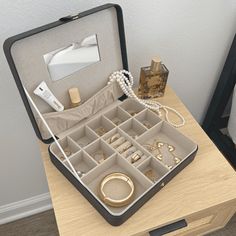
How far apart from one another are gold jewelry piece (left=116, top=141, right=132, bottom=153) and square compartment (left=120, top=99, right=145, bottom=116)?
0.11 metres

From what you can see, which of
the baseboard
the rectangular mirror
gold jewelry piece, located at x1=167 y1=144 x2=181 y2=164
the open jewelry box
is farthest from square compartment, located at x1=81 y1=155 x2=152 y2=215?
the baseboard

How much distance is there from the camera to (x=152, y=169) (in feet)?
2.06

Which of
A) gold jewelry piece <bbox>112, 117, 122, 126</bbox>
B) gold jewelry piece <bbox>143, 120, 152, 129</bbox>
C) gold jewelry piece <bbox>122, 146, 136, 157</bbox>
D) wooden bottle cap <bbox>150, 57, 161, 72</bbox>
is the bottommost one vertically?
gold jewelry piece <bbox>143, 120, 152, 129</bbox>

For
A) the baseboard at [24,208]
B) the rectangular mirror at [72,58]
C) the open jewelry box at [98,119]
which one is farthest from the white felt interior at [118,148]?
the baseboard at [24,208]

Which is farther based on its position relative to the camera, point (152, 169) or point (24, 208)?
point (24, 208)

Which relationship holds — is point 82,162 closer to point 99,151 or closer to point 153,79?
point 99,151

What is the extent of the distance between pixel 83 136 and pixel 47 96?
5.4 inches

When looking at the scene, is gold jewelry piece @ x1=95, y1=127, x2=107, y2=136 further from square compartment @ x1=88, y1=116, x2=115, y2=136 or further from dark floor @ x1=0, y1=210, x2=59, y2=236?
dark floor @ x1=0, y1=210, x2=59, y2=236

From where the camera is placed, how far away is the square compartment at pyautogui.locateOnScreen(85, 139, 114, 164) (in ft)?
2.05

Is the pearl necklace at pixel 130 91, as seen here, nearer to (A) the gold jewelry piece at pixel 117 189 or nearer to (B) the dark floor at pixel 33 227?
(A) the gold jewelry piece at pixel 117 189

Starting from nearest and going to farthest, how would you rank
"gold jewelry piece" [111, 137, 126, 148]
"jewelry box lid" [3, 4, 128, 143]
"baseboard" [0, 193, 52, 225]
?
"jewelry box lid" [3, 4, 128, 143] → "gold jewelry piece" [111, 137, 126, 148] → "baseboard" [0, 193, 52, 225]

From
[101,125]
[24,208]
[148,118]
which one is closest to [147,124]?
[148,118]

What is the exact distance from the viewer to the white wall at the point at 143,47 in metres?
0.61

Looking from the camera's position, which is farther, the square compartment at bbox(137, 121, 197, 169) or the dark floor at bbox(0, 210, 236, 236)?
the dark floor at bbox(0, 210, 236, 236)
